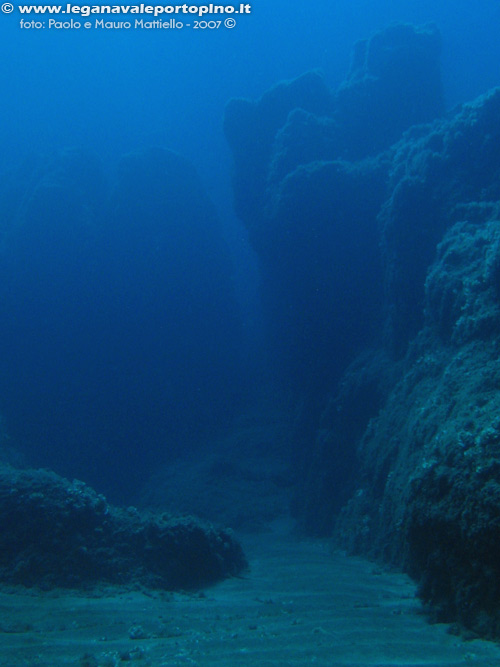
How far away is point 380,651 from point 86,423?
16941mm

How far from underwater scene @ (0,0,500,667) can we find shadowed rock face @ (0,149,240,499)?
113 millimetres

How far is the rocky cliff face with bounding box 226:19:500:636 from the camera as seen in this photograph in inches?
180

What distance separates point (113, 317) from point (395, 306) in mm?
14052

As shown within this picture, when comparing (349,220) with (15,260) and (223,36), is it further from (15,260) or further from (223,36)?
(223,36)

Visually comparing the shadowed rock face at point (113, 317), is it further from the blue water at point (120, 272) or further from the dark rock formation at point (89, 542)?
the dark rock formation at point (89, 542)

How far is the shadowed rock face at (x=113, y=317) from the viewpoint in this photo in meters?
18.3

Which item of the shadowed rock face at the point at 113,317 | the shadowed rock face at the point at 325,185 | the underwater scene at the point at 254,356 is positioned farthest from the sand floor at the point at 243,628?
the shadowed rock face at the point at 113,317

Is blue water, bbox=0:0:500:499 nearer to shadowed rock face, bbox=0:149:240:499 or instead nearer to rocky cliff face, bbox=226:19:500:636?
shadowed rock face, bbox=0:149:240:499

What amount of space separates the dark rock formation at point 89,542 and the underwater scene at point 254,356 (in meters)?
0.04

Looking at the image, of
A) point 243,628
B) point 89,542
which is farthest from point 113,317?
point 243,628

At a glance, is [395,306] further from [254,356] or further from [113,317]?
[254,356]

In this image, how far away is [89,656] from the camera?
11.8 feet

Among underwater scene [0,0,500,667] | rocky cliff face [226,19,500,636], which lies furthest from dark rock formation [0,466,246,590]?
rocky cliff face [226,19,500,636]

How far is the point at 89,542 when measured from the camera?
6738 mm
